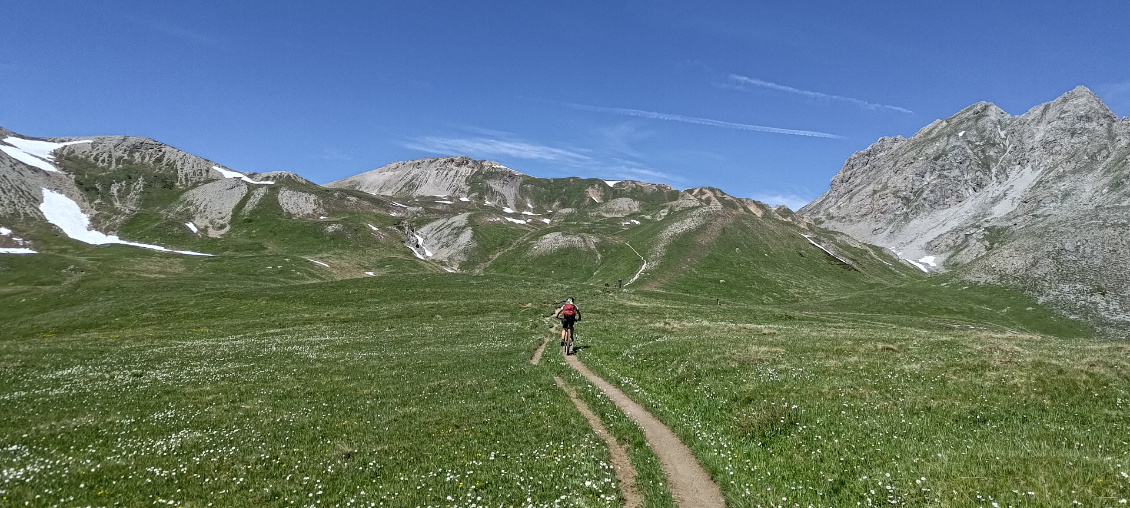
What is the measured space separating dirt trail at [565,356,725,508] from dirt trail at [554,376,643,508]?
2.92 ft

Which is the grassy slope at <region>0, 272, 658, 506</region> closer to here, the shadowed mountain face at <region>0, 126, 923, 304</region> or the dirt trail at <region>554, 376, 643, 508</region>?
the dirt trail at <region>554, 376, 643, 508</region>

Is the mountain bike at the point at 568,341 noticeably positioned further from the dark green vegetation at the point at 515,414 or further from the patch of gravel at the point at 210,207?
the patch of gravel at the point at 210,207

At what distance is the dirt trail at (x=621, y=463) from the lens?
11672mm

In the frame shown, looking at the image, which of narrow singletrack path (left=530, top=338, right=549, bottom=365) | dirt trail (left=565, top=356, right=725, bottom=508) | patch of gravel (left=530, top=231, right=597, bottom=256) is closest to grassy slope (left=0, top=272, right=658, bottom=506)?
narrow singletrack path (left=530, top=338, right=549, bottom=365)

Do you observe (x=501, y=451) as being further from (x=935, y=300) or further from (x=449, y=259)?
(x=449, y=259)

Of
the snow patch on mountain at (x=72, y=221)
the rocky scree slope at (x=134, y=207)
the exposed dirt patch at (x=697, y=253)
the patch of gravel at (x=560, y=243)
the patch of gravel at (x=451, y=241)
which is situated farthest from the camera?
the patch of gravel at (x=451, y=241)

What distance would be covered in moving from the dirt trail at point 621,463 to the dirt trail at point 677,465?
890mm

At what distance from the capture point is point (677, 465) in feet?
44.0

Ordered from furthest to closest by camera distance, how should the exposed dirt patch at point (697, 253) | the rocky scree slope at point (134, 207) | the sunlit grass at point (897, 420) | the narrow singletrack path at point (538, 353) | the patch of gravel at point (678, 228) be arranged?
the rocky scree slope at point (134, 207) → the patch of gravel at point (678, 228) → the exposed dirt patch at point (697, 253) → the narrow singletrack path at point (538, 353) → the sunlit grass at point (897, 420)

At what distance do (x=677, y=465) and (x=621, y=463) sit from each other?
61.7 inches

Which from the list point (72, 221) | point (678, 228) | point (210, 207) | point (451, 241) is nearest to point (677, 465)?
point (678, 228)

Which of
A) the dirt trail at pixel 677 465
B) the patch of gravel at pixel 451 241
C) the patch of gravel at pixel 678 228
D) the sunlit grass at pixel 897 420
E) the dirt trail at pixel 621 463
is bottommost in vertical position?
the dirt trail at pixel 621 463

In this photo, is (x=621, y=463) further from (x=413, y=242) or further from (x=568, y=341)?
(x=413, y=242)

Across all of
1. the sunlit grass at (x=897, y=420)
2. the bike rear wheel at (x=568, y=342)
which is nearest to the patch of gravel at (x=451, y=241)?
the bike rear wheel at (x=568, y=342)
